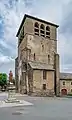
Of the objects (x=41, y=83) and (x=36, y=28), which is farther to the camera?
(x=36, y=28)

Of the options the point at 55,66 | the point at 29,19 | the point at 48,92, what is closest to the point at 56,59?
the point at 55,66

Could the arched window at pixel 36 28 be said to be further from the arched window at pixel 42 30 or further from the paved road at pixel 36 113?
the paved road at pixel 36 113

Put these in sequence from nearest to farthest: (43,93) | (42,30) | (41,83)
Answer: (43,93), (41,83), (42,30)

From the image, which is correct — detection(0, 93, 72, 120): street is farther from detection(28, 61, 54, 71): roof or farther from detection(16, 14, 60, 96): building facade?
detection(28, 61, 54, 71): roof

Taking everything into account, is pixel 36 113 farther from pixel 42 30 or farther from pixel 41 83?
pixel 42 30

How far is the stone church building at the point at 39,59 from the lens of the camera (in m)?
50.3

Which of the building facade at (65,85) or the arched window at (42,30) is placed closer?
the arched window at (42,30)

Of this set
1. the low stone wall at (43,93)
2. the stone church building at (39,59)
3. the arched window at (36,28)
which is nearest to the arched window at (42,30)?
the stone church building at (39,59)

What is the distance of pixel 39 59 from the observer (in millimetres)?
54344

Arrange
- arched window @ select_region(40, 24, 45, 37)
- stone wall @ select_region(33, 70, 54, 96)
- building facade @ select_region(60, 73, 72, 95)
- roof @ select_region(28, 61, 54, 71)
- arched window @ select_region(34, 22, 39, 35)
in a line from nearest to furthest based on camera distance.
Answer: stone wall @ select_region(33, 70, 54, 96), roof @ select_region(28, 61, 54, 71), arched window @ select_region(34, 22, 39, 35), arched window @ select_region(40, 24, 45, 37), building facade @ select_region(60, 73, 72, 95)

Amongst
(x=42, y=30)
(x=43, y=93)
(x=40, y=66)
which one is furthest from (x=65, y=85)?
(x=42, y=30)

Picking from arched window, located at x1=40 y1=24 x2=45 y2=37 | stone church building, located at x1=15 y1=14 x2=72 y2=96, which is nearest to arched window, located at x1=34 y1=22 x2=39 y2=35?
stone church building, located at x1=15 y1=14 x2=72 y2=96

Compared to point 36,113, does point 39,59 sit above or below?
above

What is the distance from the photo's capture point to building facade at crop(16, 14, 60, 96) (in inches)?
1982
